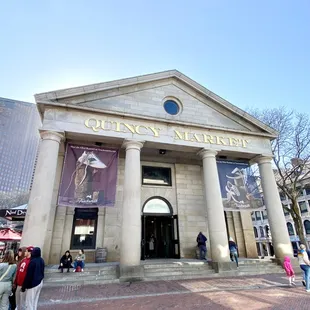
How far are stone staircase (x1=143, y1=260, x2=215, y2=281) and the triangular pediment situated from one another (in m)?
7.68

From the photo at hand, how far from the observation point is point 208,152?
12.9 metres

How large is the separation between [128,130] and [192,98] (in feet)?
17.6

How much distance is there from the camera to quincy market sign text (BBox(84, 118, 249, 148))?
38.1 feet

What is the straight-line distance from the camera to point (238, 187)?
13.1 meters

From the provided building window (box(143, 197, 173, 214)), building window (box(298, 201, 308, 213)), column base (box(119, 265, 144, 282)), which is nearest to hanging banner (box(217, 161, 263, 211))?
building window (box(143, 197, 173, 214))

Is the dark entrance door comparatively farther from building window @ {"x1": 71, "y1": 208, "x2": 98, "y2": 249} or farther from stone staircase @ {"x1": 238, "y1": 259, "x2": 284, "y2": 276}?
stone staircase @ {"x1": 238, "y1": 259, "x2": 284, "y2": 276}

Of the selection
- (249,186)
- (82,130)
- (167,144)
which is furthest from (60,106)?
(249,186)

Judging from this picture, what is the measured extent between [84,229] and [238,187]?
9.58 metres

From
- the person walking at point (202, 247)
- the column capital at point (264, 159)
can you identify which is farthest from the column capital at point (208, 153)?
the person walking at point (202, 247)

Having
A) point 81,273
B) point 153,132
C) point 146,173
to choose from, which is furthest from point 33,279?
point 146,173

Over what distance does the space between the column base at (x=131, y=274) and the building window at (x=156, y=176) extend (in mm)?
6195

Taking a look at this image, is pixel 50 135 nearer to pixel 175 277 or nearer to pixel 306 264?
pixel 175 277

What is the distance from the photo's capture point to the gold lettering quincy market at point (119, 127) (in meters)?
11.5

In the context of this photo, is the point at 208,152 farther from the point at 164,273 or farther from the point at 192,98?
the point at 164,273
